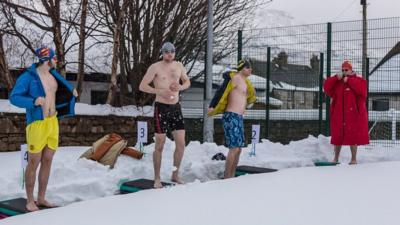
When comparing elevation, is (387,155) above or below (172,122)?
below

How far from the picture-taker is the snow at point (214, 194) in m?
4.04

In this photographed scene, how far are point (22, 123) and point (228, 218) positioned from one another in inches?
253

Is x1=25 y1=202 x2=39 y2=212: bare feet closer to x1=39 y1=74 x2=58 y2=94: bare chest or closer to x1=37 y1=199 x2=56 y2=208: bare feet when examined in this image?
x1=37 y1=199 x2=56 y2=208: bare feet

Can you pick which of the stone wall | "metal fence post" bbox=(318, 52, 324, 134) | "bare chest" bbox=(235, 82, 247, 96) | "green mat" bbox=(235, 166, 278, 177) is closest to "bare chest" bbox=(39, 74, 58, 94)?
"bare chest" bbox=(235, 82, 247, 96)

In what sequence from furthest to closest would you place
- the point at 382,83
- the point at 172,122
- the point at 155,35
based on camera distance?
1. the point at 155,35
2. the point at 382,83
3. the point at 172,122

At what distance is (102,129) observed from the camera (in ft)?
34.4

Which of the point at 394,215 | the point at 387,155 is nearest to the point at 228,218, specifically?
the point at 394,215

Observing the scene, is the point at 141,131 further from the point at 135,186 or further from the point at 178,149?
the point at 135,186

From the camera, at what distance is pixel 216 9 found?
13.2 m

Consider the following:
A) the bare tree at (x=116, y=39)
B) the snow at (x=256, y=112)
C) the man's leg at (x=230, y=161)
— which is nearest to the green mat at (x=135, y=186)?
the man's leg at (x=230, y=161)

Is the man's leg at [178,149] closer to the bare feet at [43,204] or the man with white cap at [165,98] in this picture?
the man with white cap at [165,98]

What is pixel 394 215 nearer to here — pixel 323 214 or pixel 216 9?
pixel 323 214

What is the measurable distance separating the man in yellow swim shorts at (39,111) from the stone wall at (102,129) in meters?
4.33

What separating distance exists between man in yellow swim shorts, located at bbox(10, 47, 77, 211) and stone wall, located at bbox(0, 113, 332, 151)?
433cm
